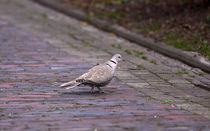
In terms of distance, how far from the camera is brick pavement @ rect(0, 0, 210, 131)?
5.36 meters

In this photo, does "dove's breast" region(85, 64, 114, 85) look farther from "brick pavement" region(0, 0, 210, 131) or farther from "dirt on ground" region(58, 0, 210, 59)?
"dirt on ground" region(58, 0, 210, 59)

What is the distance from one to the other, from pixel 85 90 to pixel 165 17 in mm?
6071

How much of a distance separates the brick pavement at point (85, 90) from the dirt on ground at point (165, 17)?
79cm

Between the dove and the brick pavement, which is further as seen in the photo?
the dove

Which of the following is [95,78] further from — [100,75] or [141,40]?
[141,40]

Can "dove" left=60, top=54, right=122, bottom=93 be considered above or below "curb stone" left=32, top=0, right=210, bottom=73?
below

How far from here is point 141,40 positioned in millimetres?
11227

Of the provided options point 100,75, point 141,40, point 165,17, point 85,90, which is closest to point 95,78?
point 100,75

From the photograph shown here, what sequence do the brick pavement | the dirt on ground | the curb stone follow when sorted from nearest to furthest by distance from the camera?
the brick pavement < the curb stone < the dirt on ground

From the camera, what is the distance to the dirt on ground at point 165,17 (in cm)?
1053

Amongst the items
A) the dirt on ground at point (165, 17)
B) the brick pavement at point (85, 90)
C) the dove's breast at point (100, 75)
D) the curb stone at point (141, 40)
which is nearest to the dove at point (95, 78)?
the dove's breast at point (100, 75)

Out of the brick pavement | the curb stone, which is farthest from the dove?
the curb stone

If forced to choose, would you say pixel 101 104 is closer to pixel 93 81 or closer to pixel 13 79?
pixel 93 81

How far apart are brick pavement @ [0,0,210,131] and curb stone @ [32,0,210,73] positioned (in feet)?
0.63
